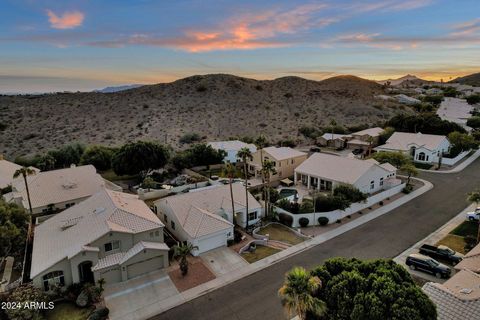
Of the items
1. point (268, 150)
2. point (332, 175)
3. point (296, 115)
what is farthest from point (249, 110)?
point (332, 175)

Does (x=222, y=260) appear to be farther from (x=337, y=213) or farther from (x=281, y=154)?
(x=281, y=154)

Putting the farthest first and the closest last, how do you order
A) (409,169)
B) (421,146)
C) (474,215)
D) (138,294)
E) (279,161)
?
(421,146), (279,161), (409,169), (474,215), (138,294)

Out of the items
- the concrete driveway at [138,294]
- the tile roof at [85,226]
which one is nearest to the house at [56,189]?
the tile roof at [85,226]

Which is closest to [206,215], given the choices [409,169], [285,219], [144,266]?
[144,266]

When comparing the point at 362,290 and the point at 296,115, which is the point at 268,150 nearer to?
the point at 362,290

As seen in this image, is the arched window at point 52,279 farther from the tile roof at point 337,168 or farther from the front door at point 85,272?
the tile roof at point 337,168

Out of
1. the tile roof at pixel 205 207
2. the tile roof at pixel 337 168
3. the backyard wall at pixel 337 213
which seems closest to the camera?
the tile roof at pixel 205 207

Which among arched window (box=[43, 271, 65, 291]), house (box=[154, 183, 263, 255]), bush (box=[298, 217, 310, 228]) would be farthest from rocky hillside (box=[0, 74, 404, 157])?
arched window (box=[43, 271, 65, 291])
